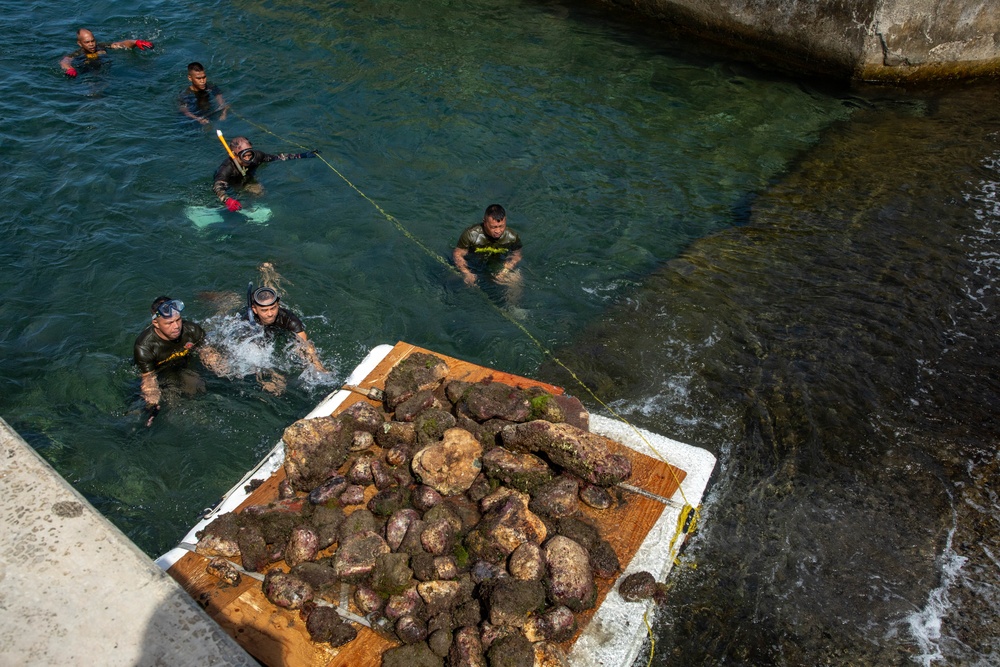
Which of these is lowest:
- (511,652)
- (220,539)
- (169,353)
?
(169,353)

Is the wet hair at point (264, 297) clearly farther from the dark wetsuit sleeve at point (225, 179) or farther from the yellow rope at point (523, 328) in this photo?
the dark wetsuit sleeve at point (225, 179)

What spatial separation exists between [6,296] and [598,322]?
722 cm

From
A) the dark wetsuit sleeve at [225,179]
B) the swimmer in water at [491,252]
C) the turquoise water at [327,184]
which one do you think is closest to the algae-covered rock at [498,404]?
the turquoise water at [327,184]

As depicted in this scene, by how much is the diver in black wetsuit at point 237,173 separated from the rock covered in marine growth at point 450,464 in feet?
20.0

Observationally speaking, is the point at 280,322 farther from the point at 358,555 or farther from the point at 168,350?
the point at 358,555

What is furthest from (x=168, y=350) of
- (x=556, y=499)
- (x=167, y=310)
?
(x=556, y=499)

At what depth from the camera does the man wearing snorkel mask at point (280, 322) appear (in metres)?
7.12

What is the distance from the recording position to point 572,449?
4.89 m

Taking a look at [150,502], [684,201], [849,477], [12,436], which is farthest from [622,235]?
[12,436]

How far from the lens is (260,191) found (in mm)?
9992

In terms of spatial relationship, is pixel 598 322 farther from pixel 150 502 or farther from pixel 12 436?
pixel 12 436

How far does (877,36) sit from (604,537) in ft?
35.9

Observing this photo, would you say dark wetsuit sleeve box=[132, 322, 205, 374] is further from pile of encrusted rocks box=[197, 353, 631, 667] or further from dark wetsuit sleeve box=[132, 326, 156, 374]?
pile of encrusted rocks box=[197, 353, 631, 667]

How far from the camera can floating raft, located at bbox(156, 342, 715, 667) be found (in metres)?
4.23
